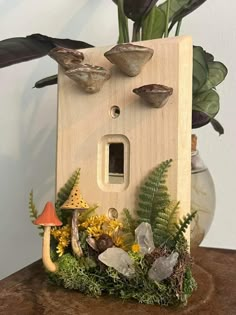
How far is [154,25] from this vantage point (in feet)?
2.04

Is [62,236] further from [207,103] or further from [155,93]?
[207,103]

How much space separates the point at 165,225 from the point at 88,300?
0.13 meters

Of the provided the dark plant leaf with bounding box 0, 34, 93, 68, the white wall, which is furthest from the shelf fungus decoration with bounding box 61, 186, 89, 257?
the white wall

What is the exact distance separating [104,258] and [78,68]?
237 mm

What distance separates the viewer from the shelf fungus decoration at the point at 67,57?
1.61 feet

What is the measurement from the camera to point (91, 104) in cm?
53

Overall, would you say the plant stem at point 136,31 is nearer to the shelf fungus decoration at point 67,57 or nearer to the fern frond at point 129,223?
the shelf fungus decoration at point 67,57

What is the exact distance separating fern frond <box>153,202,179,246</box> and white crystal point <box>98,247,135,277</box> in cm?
5

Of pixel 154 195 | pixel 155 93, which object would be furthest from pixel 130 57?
pixel 154 195

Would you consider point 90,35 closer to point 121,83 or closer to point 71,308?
point 121,83

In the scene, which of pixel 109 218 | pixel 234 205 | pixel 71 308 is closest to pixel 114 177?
pixel 109 218

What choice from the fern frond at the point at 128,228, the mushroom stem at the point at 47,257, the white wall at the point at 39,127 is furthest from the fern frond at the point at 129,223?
the white wall at the point at 39,127

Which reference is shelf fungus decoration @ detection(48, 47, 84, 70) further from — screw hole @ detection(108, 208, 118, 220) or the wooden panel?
screw hole @ detection(108, 208, 118, 220)

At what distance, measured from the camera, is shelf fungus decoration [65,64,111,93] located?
1.57ft
